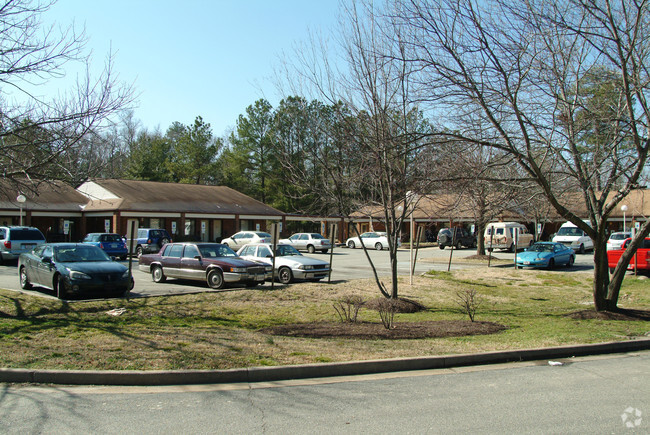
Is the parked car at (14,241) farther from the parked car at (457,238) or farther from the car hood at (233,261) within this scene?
the parked car at (457,238)

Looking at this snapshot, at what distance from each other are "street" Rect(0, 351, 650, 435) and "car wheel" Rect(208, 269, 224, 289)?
10.2 m

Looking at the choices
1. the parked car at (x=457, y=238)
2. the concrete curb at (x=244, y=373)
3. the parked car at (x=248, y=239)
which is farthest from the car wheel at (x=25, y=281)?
the parked car at (x=457, y=238)

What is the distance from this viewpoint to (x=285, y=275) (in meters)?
18.7

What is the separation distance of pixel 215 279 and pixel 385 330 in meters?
8.24

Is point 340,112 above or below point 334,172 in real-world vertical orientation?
above

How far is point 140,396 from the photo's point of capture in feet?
20.4

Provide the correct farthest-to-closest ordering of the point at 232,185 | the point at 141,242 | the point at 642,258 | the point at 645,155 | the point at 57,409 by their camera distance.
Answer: the point at 232,185 < the point at 141,242 < the point at 642,258 < the point at 645,155 < the point at 57,409

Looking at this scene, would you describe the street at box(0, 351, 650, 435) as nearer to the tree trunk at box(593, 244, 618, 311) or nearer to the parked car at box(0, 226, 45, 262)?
the tree trunk at box(593, 244, 618, 311)

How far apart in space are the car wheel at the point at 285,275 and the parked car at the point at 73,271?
5494 mm

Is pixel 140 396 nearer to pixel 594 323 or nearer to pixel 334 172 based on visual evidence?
pixel 334 172

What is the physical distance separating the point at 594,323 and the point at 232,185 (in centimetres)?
5323

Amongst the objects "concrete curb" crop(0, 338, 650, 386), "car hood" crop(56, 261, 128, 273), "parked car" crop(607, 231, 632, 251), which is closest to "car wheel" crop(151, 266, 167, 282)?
"car hood" crop(56, 261, 128, 273)

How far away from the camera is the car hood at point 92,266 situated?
14.0 metres

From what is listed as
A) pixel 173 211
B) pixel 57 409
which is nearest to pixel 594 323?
pixel 57 409
